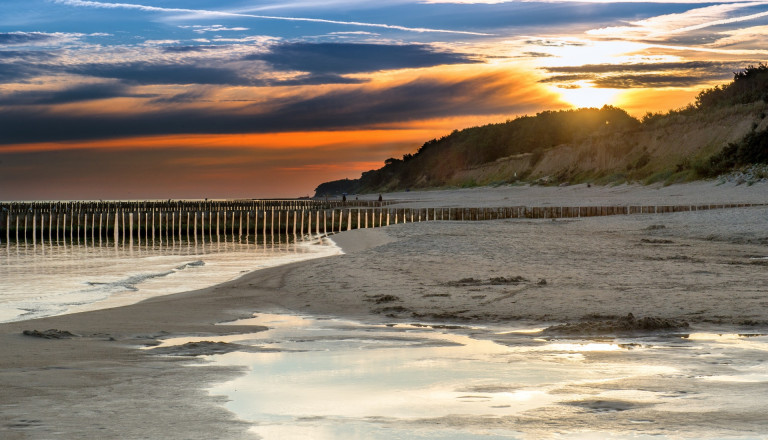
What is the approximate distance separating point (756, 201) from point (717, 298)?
31582 mm

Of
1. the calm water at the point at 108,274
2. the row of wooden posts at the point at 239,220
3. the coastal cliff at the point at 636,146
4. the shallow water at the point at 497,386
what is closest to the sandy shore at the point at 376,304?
the shallow water at the point at 497,386

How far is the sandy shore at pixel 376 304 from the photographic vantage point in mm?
5750

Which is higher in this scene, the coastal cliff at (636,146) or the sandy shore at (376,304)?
the coastal cliff at (636,146)

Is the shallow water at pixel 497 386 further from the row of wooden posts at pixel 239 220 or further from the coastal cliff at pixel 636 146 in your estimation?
the coastal cliff at pixel 636 146

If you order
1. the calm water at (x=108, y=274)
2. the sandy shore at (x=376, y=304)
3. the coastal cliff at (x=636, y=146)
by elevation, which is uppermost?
the coastal cliff at (x=636, y=146)

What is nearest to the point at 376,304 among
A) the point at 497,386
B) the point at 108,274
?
the point at 497,386

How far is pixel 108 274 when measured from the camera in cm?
2120

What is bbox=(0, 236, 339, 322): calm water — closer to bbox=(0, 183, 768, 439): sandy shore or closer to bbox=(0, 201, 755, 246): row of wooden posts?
bbox=(0, 183, 768, 439): sandy shore

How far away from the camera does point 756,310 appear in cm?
1044

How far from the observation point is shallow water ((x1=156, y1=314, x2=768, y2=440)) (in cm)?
528

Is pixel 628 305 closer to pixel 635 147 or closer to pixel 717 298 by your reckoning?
pixel 717 298

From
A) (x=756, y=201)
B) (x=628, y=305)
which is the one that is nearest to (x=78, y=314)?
(x=628, y=305)

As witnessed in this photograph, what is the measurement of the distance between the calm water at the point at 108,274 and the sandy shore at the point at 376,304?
1.48m

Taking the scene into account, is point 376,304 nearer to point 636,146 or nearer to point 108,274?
point 108,274
